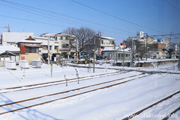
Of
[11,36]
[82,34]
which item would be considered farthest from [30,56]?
[82,34]

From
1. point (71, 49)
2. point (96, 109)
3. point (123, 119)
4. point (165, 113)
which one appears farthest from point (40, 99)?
point (71, 49)

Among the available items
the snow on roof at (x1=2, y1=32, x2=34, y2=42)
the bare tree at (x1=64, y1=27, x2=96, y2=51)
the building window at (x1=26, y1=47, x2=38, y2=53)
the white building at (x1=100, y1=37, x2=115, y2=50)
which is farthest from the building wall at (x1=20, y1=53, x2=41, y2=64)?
the white building at (x1=100, y1=37, x2=115, y2=50)

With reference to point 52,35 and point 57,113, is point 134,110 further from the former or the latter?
point 52,35

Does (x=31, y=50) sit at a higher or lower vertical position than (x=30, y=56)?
higher

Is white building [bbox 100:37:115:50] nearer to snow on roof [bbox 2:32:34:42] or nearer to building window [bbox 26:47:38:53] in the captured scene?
snow on roof [bbox 2:32:34:42]

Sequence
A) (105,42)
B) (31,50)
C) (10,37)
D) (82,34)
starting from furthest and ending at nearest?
(105,42)
(82,34)
(10,37)
(31,50)

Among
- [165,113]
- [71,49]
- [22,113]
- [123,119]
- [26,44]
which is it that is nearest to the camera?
[123,119]

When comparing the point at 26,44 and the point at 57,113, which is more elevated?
the point at 26,44

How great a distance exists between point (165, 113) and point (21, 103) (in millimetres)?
5955

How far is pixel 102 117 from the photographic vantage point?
537 cm

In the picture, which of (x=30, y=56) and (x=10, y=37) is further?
(x=10, y=37)

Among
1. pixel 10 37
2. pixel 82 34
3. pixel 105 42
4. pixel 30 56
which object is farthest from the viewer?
pixel 105 42

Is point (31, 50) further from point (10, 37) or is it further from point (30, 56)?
point (10, 37)

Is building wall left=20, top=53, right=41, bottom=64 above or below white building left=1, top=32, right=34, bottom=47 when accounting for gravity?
below
